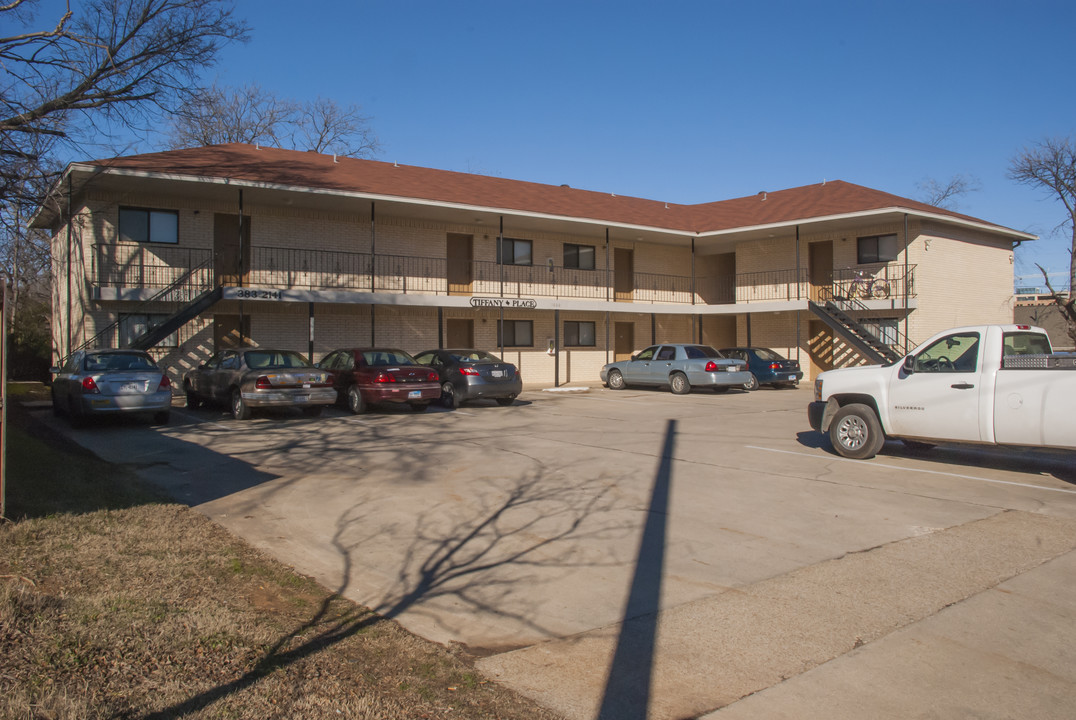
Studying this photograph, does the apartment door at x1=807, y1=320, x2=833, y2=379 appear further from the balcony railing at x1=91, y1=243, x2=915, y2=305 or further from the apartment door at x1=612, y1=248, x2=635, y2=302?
the apartment door at x1=612, y1=248, x2=635, y2=302

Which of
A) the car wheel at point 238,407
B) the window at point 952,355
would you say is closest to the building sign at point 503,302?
the car wheel at point 238,407

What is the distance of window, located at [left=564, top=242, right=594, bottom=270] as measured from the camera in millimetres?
28875

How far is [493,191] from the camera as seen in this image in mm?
27172

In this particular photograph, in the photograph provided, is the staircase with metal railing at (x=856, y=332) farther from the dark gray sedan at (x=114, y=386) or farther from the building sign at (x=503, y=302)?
the dark gray sedan at (x=114, y=386)

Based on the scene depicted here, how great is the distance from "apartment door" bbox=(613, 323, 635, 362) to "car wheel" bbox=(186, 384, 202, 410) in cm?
1731

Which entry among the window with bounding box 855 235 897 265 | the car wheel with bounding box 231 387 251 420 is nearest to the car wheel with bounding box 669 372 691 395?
the window with bounding box 855 235 897 265

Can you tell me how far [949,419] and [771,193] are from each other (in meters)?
25.9

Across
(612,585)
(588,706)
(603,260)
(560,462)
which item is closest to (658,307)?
(603,260)

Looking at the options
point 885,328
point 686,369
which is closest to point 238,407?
point 686,369

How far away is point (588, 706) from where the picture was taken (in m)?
3.68

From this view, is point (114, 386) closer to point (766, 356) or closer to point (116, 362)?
point (116, 362)

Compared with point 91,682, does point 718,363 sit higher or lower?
higher

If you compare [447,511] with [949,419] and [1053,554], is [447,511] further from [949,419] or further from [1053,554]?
[949,419]

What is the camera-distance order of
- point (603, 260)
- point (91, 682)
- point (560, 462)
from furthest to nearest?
point (603, 260) → point (560, 462) → point (91, 682)
